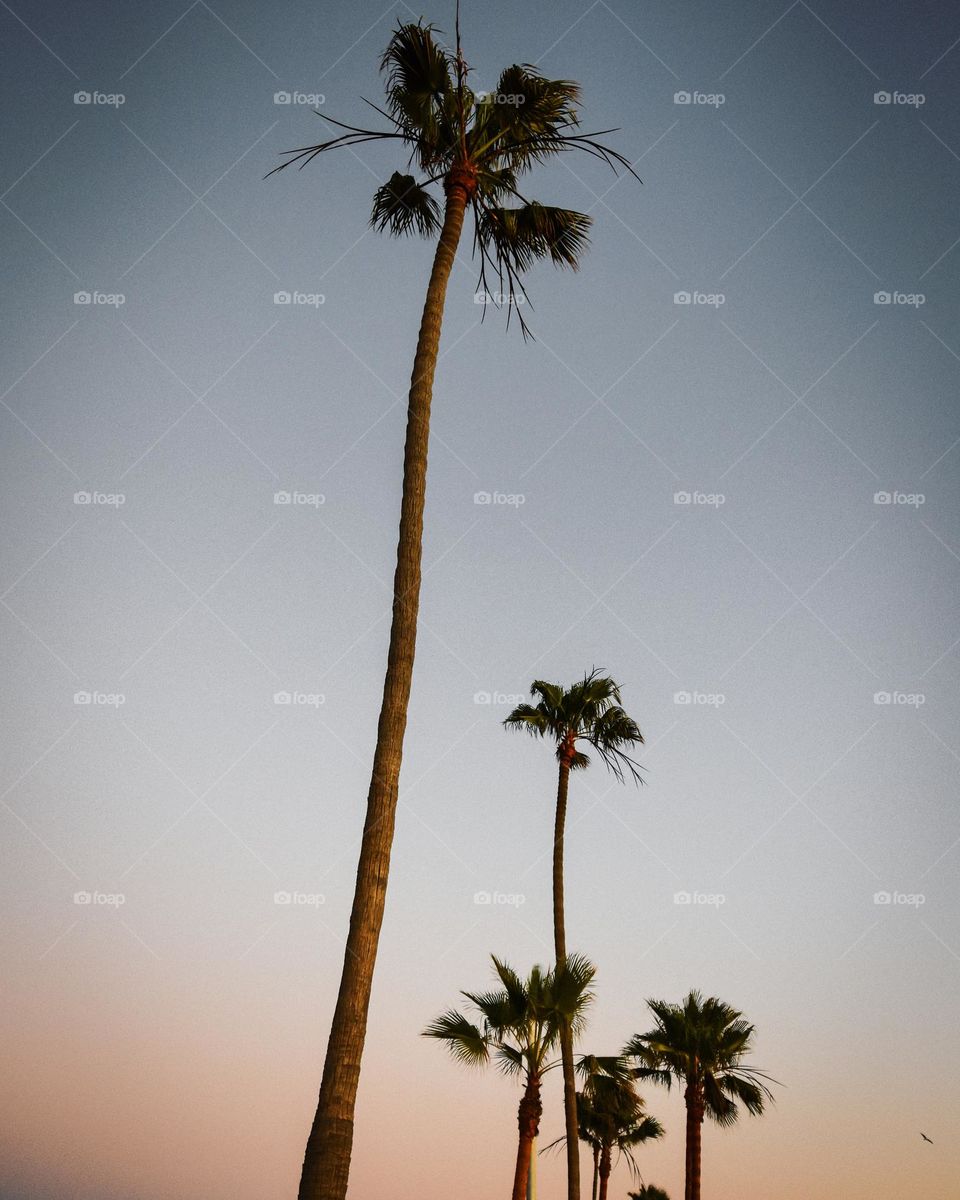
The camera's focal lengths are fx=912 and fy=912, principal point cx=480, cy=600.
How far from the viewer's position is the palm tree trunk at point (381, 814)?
691 cm

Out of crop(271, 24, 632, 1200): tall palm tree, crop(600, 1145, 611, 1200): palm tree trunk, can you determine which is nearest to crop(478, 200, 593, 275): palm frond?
crop(271, 24, 632, 1200): tall palm tree

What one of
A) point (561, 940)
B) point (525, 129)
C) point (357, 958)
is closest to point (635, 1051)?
point (561, 940)

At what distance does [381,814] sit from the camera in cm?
805

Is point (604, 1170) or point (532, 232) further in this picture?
point (604, 1170)

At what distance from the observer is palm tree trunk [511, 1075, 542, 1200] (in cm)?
1842

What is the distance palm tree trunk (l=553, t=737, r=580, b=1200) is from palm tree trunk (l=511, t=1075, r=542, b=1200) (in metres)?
1.33

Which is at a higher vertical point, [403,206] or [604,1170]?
[403,206]

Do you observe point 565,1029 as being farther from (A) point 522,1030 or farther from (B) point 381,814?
(B) point 381,814

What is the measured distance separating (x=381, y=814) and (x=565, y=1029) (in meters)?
14.0

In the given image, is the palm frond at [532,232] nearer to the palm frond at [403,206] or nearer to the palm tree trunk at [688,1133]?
the palm frond at [403,206]

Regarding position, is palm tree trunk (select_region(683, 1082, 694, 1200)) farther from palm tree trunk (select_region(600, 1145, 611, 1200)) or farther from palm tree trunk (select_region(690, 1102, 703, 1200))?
palm tree trunk (select_region(600, 1145, 611, 1200))

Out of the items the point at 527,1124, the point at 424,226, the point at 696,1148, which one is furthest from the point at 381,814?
the point at 696,1148

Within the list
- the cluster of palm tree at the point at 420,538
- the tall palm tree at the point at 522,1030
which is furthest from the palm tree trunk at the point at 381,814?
the tall palm tree at the point at 522,1030

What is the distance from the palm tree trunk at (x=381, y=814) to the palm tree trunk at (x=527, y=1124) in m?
13.1
